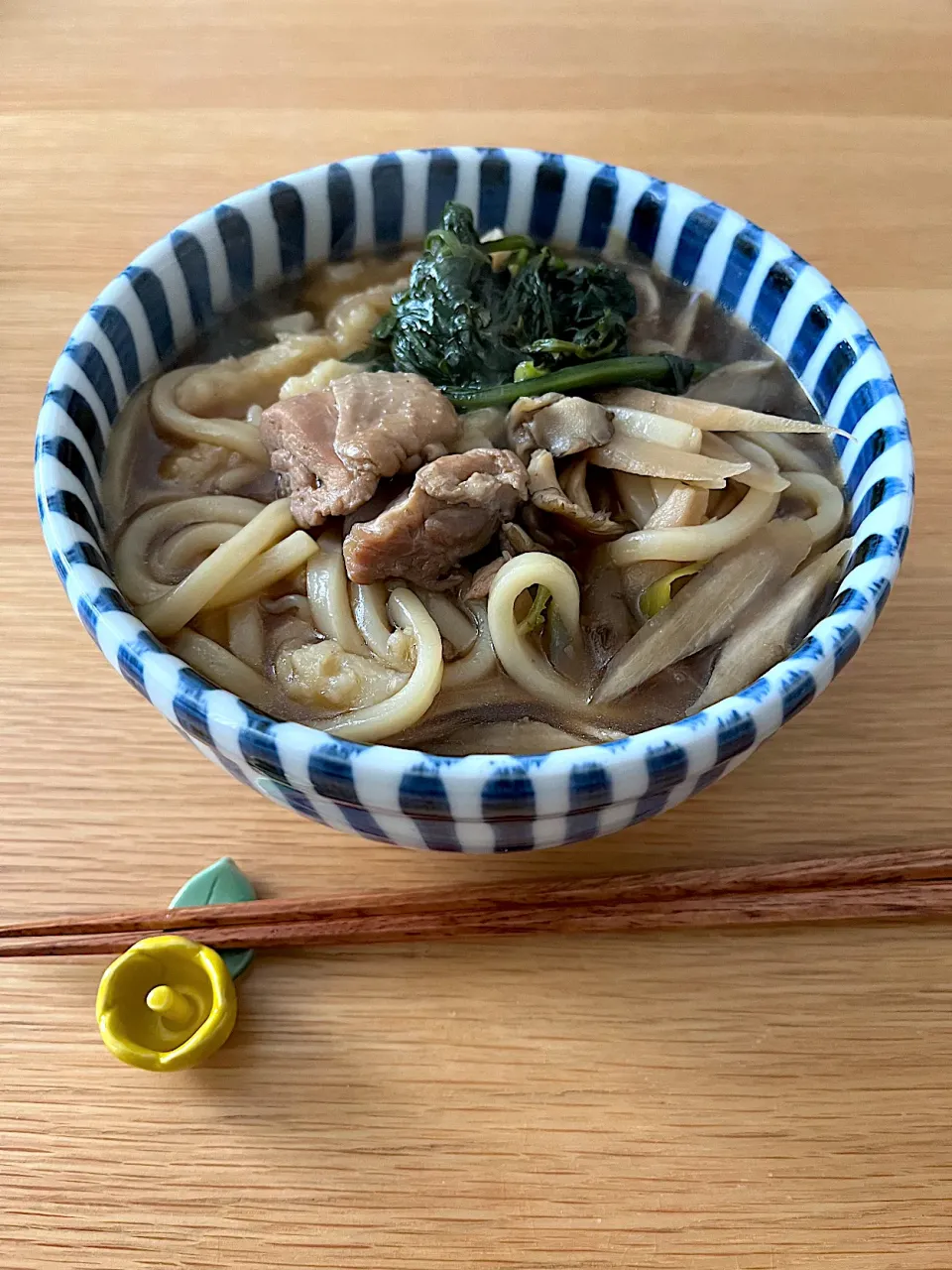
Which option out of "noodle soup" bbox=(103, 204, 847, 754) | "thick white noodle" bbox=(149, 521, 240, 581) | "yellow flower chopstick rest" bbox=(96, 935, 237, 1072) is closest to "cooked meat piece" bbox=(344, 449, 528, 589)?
"noodle soup" bbox=(103, 204, 847, 754)

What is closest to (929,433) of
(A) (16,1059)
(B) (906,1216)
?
(B) (906,1216)

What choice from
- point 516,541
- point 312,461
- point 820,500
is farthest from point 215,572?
point 820,500

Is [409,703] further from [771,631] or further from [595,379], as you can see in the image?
[595,379]

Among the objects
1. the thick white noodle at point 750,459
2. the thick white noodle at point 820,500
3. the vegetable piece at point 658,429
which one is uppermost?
the vegetable piece at point 658,429

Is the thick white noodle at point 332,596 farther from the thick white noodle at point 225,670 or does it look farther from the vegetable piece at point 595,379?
the vegetable piece at point 595,379

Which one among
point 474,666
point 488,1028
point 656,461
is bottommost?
point 488,1028

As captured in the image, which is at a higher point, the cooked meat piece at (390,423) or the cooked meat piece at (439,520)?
the cooked meat piece at (390,423)

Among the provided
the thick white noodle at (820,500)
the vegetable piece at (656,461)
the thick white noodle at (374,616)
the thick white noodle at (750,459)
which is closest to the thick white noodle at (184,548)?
the thick white noodle at (374,616)
